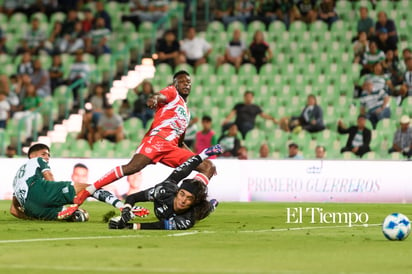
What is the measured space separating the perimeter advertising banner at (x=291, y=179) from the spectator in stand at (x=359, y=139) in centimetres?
173

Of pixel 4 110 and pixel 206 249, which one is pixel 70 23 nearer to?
pixel 4 110

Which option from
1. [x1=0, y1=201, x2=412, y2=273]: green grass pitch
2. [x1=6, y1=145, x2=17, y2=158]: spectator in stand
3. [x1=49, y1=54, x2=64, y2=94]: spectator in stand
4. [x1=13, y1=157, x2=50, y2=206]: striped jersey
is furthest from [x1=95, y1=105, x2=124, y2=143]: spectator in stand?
[x1=13, y1=157, x2=50, y2=206]: striped jersey

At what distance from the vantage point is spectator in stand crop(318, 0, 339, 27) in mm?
28156

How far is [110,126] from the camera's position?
2609 centimetres

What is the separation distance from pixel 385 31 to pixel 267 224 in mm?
13199

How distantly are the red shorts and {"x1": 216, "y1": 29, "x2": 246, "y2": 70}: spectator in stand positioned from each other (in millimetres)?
12551

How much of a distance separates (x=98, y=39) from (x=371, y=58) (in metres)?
8.09

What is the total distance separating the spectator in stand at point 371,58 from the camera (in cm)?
2638

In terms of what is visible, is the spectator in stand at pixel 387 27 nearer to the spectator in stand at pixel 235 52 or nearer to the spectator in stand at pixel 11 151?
the spectator in stand at pixel 235 52

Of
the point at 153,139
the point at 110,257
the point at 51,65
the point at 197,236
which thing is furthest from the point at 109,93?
the point at 110,257

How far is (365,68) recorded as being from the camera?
26516mm

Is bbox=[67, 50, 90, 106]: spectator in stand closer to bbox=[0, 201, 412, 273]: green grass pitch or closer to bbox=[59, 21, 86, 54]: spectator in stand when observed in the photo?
bbox=[59, 21, 86, 54]: spectator in stand

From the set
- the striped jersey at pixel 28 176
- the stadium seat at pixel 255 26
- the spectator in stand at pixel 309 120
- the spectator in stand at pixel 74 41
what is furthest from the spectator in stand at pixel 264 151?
the striped jersey at pixel 28 176

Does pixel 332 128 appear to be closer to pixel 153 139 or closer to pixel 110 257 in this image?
pixel 153 139
